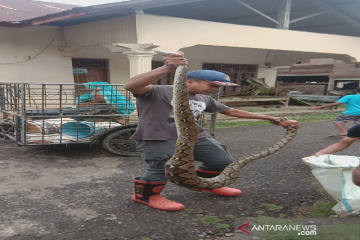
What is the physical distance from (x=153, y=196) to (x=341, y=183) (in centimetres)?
185

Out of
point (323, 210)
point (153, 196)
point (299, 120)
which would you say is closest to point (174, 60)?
point (153, 196)

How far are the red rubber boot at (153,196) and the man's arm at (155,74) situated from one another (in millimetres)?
1005

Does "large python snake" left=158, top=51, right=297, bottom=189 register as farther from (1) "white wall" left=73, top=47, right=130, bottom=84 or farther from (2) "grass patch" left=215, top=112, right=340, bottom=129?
(1) "white wall" left=73, top=47, right=130, bottom=84

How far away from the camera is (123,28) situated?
304 inches

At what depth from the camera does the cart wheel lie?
198 inches

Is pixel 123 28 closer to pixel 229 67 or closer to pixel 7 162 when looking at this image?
pixel 7 162

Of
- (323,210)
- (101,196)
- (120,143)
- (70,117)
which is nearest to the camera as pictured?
(323,210)

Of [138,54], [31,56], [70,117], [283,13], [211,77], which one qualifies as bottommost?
[70,117]

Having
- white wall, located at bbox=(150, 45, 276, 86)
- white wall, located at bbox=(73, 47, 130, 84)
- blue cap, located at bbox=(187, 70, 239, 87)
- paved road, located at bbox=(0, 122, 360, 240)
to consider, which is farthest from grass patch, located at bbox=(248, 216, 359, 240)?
white wall, located at bbox=(150, 45, 276, 86)

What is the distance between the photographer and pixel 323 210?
10.0 feet

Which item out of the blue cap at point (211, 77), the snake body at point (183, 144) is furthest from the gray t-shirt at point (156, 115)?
the snake body at point (183, 144)

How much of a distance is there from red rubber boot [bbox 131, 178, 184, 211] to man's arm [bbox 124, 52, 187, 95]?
101 centimetres

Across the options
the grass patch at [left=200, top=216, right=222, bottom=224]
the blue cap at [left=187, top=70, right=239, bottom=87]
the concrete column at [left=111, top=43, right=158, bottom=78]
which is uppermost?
the concrete column at [left=111, top=43, right=158, bottom=78]

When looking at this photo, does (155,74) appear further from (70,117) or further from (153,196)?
(70,117)
